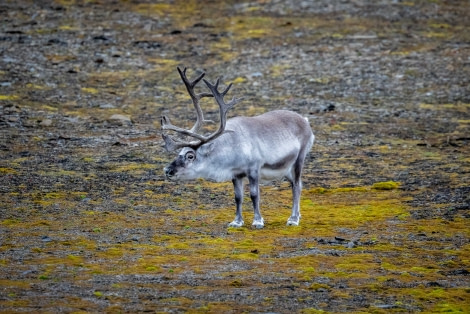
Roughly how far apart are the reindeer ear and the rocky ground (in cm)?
121

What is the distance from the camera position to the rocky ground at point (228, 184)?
1098 centimetres

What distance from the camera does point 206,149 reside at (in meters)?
14.2

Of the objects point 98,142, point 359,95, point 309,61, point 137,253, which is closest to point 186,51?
point 309,61

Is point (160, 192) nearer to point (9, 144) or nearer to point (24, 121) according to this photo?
point (9, 144)

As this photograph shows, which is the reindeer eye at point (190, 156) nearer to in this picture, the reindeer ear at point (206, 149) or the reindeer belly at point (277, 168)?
the reindeer ear at point (206, 149)

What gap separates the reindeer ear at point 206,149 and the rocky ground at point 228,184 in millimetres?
1211

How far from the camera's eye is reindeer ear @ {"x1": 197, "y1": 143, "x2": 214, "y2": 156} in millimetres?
14148

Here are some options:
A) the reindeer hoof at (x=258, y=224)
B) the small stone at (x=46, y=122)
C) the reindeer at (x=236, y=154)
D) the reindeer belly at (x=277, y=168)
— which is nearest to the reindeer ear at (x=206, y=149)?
the reindeer at (x=236, y=154)

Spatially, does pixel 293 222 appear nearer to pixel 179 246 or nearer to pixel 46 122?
pixel 179 246

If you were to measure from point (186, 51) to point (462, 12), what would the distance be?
10751 millimetres

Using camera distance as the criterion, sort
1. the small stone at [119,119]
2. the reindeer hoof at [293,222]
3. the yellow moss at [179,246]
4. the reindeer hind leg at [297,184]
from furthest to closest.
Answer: the small stone at [119,119]
the reindeer hind leg at [297,184]
the reindeer hoof at [293,222]
the yellow moss at [179,246]

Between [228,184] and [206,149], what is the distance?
387 cm

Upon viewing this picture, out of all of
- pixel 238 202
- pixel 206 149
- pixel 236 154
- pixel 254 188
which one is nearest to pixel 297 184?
pixel 254 188

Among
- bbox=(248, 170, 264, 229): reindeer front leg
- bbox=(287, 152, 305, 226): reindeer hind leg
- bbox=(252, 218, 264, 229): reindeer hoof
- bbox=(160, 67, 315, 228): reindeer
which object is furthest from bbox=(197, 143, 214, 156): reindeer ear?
bbox=(287, 152, 305, 226): reindeer hind leg
